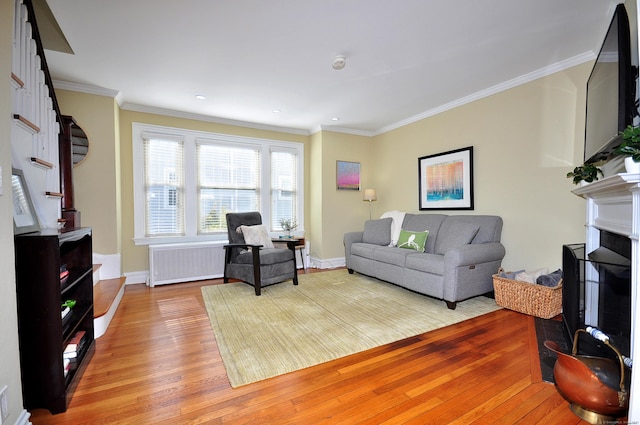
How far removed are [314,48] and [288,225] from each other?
308cm

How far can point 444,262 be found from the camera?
3.01 meters

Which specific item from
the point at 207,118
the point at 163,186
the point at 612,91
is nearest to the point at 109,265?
the point at 163,186

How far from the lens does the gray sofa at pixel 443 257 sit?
9.77ft

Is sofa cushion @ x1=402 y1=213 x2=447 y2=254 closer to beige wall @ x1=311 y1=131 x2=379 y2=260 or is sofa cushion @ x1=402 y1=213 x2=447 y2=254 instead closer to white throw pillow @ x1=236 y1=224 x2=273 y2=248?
beige wall @ x1=311 y1=131 x2=379 y2=260

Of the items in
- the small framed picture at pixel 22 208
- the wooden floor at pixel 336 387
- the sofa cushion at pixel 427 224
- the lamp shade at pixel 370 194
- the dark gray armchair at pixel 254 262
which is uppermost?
the lamp shade at pixel 370 194

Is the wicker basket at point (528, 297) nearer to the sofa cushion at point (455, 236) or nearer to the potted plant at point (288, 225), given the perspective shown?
the sofa cushion at point (455, 236)

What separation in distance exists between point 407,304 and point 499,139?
2.29 m

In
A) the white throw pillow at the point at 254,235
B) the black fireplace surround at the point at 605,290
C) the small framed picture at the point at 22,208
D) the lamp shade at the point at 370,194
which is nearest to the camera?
the small framed picture at the point at 22,208

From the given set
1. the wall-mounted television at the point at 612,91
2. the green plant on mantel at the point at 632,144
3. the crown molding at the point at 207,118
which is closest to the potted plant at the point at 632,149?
the green plant on mantel at the point at 632,144

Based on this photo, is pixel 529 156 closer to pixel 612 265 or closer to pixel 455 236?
pixel 455 236

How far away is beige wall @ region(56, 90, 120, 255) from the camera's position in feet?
11.3

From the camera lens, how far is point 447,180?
410 centimetres

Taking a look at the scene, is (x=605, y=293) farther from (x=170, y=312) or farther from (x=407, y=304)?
(x=170, y=312)

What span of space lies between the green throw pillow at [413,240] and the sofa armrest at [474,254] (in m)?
0.66
